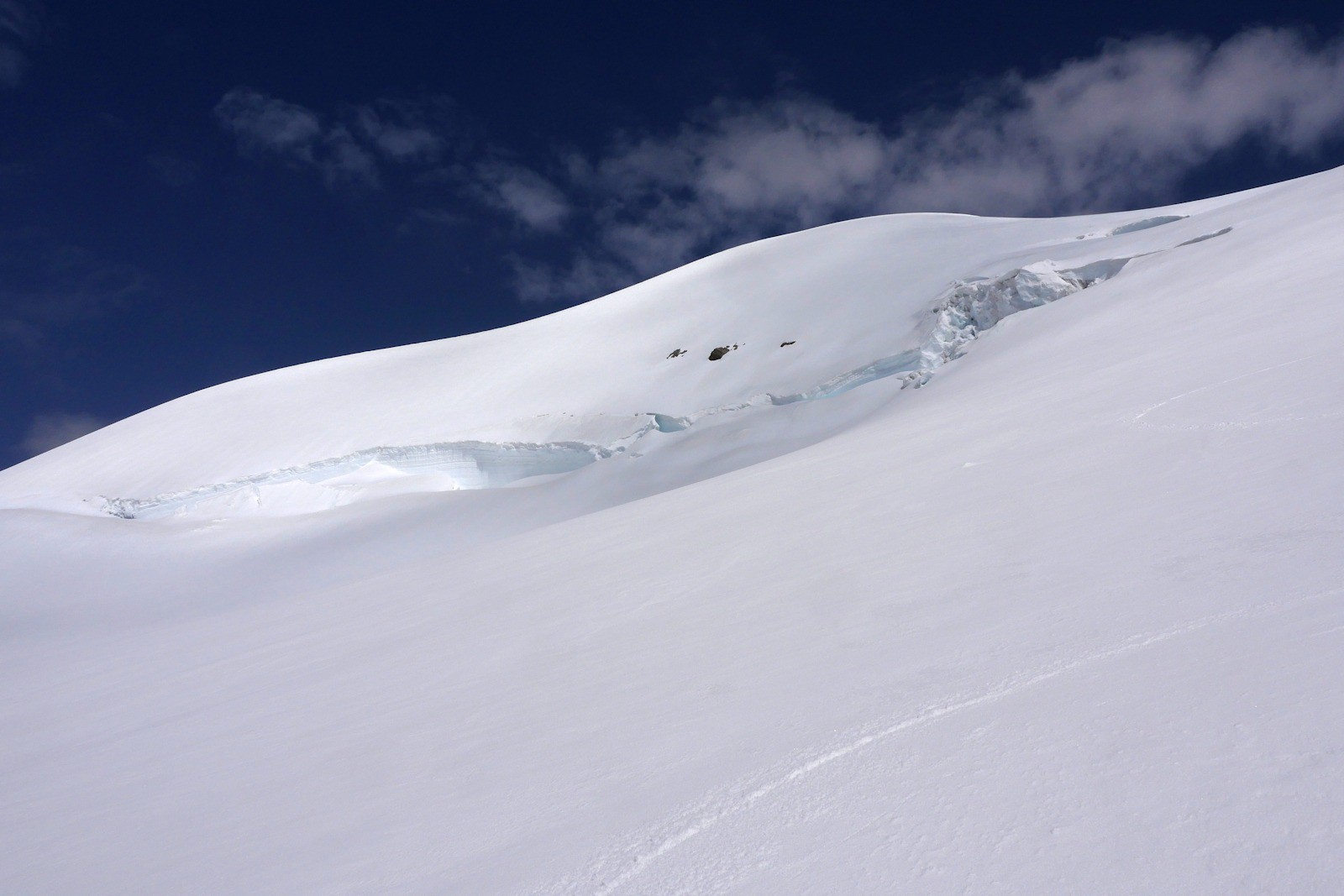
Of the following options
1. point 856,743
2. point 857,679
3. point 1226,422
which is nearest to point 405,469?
point 1226,422

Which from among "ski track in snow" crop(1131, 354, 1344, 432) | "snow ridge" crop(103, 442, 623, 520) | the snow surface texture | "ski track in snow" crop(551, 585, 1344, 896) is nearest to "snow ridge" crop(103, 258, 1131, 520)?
"snow ridge" crop(103, 442, 623, 520)

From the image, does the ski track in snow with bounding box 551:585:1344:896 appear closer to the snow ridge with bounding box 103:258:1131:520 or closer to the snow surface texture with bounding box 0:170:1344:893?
the snow surface texture with bounding box 0:170:1344:893

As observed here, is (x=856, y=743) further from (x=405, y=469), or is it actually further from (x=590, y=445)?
(x=405, y=469)

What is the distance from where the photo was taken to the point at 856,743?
2.28m

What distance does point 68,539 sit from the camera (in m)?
16.1

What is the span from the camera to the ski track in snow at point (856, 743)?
2.01 m

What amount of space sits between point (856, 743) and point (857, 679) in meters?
0.42

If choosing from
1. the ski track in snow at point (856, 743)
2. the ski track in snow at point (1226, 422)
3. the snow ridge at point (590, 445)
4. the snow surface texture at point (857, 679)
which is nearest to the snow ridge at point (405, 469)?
the snow ridge at point (590, 445)

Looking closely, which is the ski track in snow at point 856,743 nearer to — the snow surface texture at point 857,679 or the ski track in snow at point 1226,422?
the snow surface texture at point 857,679

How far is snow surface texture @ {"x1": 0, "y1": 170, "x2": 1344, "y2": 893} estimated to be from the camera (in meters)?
1.85

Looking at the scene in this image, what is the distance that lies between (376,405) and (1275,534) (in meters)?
21.5

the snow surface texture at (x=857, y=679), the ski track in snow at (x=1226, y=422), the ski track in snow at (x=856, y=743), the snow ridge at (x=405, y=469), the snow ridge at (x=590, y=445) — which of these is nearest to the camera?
the snow surface texture at (x=857, y=679)

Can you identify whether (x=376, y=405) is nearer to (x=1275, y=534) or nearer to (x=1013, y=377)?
(x=1013, y=377)

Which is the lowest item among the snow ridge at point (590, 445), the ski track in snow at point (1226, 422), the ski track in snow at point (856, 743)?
the ski track in snow at point (856, 743)
